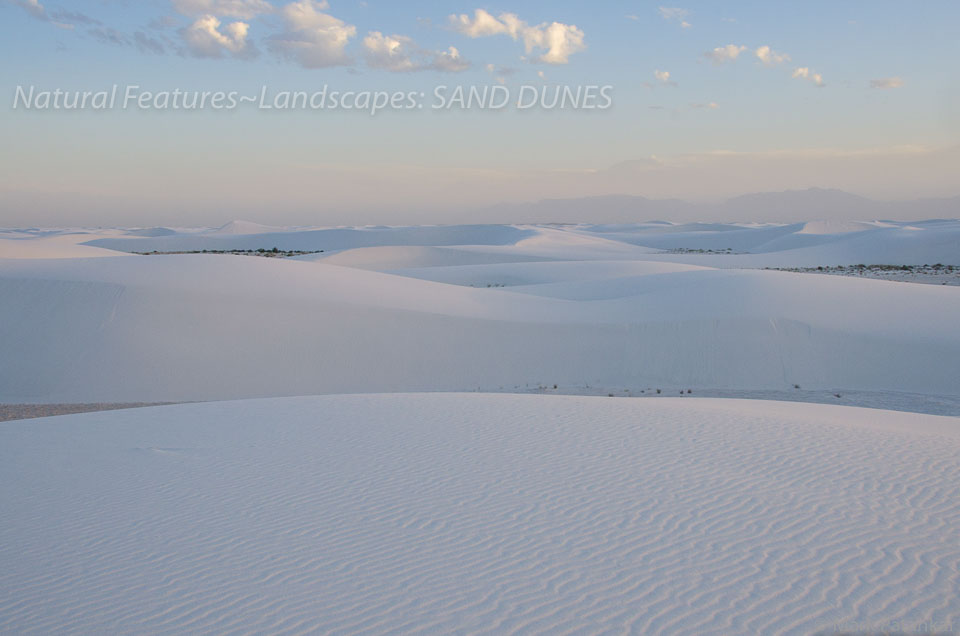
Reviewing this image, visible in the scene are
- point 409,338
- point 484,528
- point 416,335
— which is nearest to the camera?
point 484,528

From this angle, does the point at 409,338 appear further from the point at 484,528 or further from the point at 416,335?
the point at 484,528

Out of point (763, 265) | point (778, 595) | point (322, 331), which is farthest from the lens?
point (763, 265)

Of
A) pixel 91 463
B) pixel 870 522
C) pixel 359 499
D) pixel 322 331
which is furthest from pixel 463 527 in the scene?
pixel 322 331

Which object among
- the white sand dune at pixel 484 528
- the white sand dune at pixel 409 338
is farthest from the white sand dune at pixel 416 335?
the white sand dune at pixel 484 528

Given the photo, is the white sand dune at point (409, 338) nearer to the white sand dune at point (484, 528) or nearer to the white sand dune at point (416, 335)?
the white sand dune at point (416, 335)

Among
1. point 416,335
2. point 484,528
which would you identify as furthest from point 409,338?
point 484,528

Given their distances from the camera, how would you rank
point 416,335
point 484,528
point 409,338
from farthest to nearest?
1. point 416,335
2. point 409,338
3. point 484,528

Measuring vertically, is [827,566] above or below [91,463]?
above

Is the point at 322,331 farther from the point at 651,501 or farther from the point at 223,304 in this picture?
the point at 651,501

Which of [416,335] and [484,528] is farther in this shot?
[416,335]
